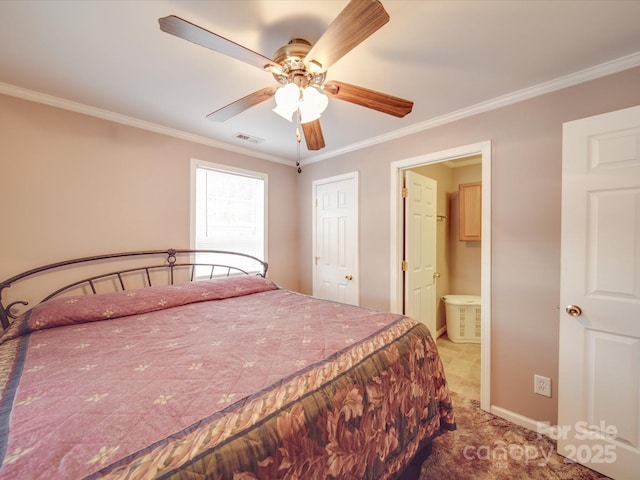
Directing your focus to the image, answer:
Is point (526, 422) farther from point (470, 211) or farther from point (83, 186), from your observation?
point (83, 186)

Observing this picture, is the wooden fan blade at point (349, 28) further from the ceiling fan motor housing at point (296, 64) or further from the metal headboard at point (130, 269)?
the metal headboard at point (130, 269)

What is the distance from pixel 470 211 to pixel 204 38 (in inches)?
145

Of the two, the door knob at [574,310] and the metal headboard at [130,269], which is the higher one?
the metal headboard at [130,269]

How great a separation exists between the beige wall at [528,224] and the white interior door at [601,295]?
185 mm

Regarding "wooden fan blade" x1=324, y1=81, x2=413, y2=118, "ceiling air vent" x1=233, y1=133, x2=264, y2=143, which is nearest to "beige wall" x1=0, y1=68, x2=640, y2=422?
"ceiling air vent" x1=233, y1=133, x2=264, y2=143

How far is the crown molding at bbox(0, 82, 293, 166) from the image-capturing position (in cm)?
187

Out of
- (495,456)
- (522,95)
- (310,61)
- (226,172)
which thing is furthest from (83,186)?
(495,456)

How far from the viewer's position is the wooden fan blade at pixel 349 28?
0.92m

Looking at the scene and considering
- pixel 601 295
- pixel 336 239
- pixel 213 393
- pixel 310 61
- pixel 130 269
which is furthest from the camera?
pixel 336 239

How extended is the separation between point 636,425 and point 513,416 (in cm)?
68

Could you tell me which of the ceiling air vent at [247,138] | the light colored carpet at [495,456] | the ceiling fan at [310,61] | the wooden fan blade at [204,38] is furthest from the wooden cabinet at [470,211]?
the wooden fan blade at [204,38]

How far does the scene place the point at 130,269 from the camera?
233 centimetres

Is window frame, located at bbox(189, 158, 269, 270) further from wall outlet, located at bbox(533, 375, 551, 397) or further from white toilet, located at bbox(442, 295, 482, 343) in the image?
wall outlet, located at bbox(533, 375, 551, 397)

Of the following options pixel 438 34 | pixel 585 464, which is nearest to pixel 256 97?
pixel 438 34
